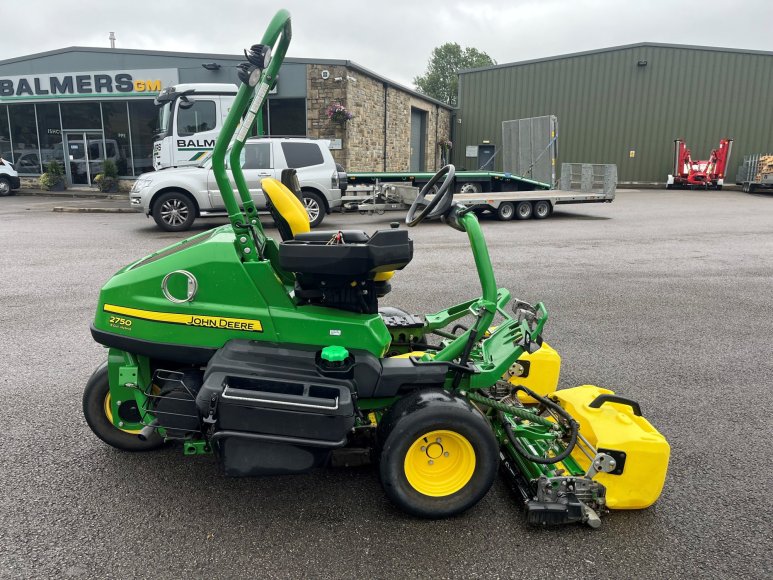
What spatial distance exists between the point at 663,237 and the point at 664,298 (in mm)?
5711

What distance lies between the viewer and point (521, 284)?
7.54 meters

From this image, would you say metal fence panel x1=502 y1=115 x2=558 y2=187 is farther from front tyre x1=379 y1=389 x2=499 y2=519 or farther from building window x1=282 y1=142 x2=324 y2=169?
front tyre x1=379 y1=389 x2=499 y2=519

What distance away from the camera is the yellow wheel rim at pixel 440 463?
9.18 feet

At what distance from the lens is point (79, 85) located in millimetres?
21750

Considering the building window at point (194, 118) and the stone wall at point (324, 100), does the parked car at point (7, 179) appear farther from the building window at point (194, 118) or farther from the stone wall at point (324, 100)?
the stone wall at point (324, 100)

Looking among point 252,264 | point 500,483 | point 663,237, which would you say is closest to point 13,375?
point 252,264

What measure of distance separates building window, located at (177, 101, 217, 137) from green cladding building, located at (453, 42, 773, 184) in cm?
1891

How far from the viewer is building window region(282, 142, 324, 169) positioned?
13.1m

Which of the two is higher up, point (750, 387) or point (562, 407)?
point (562, 407)

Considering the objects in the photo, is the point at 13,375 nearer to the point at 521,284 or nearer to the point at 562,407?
the point at 562,407

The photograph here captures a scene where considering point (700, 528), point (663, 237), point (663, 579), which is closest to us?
point (663, 579)

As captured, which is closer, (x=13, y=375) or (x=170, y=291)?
(x=170, y=291)

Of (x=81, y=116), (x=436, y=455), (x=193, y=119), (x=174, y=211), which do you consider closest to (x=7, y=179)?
(x=81, y=116)

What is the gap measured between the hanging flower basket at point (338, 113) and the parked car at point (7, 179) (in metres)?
12.5
